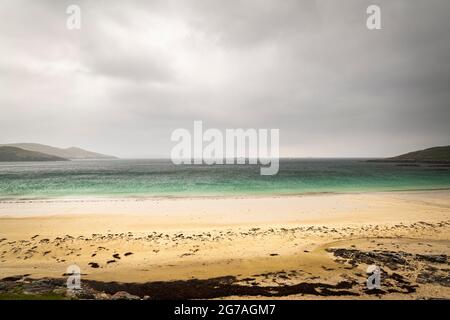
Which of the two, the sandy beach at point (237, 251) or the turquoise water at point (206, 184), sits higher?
the sandy beach at point (237, 251)

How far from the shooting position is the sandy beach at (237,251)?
865 cm

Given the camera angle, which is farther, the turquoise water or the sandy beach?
the turquoise water

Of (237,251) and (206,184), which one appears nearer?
(237,251)

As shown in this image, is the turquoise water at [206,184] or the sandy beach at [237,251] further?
the turquoise water at [206,184]

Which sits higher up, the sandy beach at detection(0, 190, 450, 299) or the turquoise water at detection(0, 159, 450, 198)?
the sandy beach at detection(0, 190, 450, 299)

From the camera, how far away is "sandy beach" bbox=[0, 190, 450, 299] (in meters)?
8.65

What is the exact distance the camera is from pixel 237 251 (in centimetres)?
1229

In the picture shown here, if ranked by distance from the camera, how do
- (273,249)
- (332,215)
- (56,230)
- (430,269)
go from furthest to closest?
(332,215), (56,230), (273,249), (430,269)

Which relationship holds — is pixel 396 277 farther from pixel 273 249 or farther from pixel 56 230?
pixel 56 230

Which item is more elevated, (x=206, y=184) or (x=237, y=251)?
(x=237, y=251)
